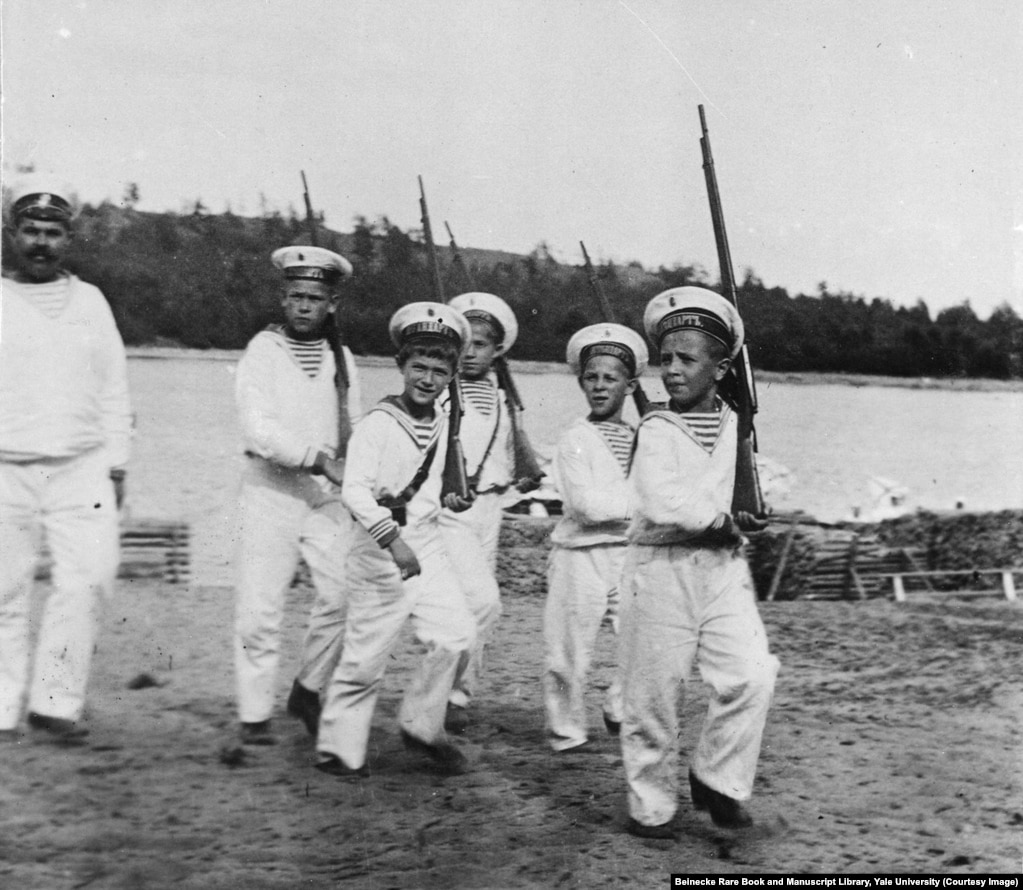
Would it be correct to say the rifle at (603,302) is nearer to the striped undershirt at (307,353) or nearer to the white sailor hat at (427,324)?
the white sailor hat at (427,324)

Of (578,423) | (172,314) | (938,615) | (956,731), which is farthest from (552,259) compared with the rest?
(938,615)

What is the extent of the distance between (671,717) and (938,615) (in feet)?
14.9

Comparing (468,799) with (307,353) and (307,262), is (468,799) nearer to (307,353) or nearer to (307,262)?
(307,353)

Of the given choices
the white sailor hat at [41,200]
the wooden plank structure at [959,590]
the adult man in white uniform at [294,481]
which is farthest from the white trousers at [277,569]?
the wooden plank structure at [959,590]

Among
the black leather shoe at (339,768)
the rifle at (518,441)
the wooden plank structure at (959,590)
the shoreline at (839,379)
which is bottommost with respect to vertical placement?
the wooden plank structure at (959,590)

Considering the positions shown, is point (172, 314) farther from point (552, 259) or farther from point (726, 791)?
point (726, 791)

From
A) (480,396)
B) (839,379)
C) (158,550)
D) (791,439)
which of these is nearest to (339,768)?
(480,396)

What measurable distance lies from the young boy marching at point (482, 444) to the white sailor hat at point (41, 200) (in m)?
1.78

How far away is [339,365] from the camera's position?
451cm

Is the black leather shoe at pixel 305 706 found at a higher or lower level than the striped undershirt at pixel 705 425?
lower

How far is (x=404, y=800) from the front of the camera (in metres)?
3.80

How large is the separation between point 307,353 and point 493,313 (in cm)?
106

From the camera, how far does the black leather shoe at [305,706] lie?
174 inches

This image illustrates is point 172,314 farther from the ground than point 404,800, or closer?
farther from the ground
